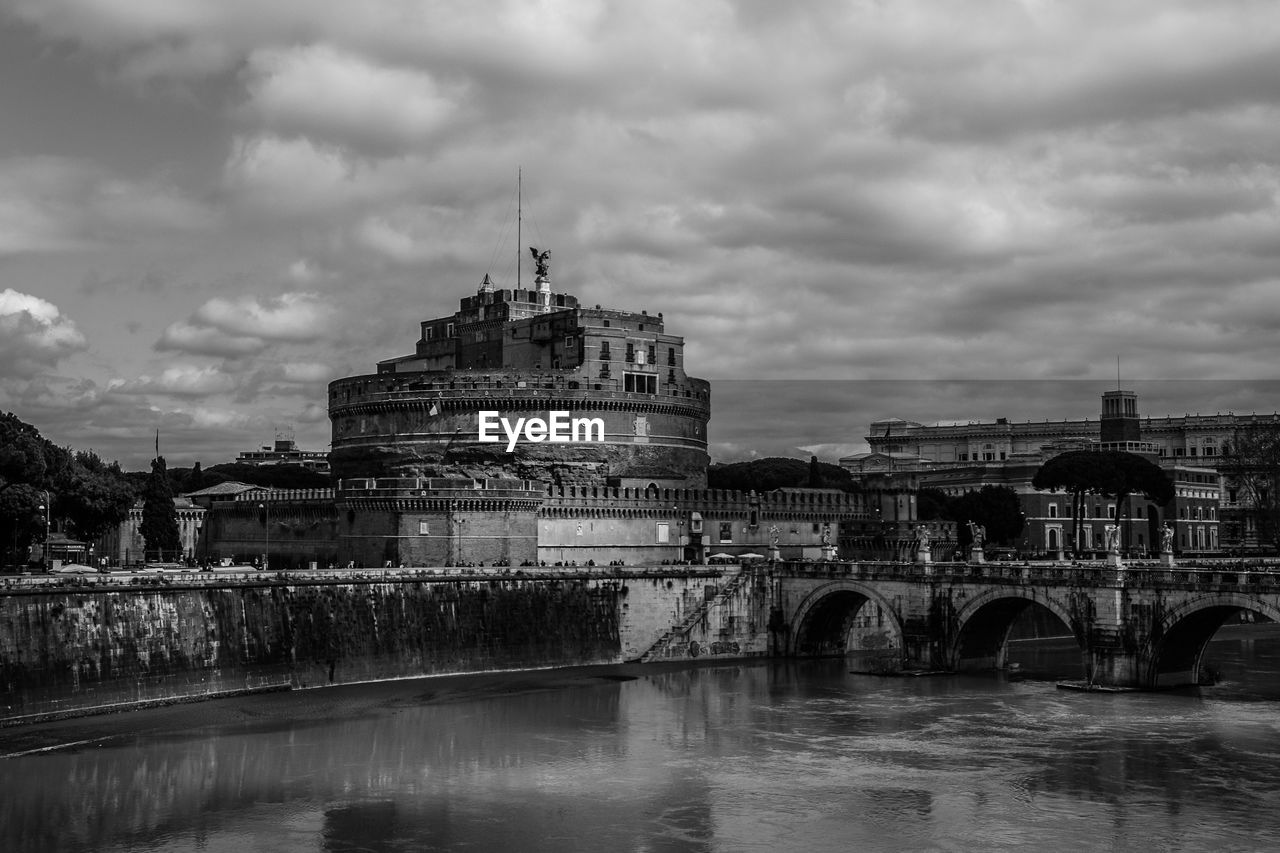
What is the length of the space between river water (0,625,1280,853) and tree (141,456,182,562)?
2623 centimetres

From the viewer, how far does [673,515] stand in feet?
281

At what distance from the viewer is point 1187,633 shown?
2258 inches

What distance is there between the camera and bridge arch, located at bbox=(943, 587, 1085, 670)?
6331 cm

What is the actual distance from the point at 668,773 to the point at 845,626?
32651 mm

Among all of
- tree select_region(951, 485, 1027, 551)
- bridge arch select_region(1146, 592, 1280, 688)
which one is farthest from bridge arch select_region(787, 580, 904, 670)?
tree select_region(951, 485, 1027, 551)

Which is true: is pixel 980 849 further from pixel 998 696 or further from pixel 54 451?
pixel 54 451

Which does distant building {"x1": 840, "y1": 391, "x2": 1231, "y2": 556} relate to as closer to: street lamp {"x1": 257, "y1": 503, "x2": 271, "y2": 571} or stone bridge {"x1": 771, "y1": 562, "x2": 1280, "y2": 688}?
stone bridge {"x1": 771, "y1": 562, "x2": 1280, "y2": 688}

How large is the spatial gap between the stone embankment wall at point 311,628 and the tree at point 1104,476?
44.0m

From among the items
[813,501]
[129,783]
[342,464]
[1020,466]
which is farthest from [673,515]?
[1020,466]

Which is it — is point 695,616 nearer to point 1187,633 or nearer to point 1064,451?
point 1187,633

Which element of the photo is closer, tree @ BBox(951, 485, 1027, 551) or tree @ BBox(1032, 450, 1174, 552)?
tree @ BBox(1032, 450, 1174, 552)

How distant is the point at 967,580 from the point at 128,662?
34177 millimetres
